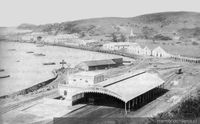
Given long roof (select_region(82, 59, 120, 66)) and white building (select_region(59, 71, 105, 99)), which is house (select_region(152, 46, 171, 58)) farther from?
white building (select_region(59, 71, 105, 99))

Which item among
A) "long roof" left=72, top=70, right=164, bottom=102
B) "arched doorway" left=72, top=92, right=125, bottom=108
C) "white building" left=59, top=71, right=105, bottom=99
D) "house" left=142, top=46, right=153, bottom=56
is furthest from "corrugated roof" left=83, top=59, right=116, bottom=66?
"arched doorway" left=72, top=92, right=125, bottom=108

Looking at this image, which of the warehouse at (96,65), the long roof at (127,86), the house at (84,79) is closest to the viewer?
the long roof at (127,86)

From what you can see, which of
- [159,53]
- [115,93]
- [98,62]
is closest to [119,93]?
[115,93]

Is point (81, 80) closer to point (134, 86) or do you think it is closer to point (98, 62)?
point (134, 86)

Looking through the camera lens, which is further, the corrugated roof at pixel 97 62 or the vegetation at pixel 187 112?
the corrugated roof at pixel 97 62

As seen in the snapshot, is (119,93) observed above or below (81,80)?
below

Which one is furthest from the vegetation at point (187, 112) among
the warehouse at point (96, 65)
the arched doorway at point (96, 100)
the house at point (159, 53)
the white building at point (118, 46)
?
the white building at point (118, 46)

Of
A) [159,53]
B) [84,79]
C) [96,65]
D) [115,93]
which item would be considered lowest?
[96,65]

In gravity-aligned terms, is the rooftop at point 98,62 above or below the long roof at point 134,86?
below

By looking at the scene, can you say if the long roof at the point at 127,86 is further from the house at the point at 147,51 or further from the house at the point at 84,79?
the house at the point at 147,51
